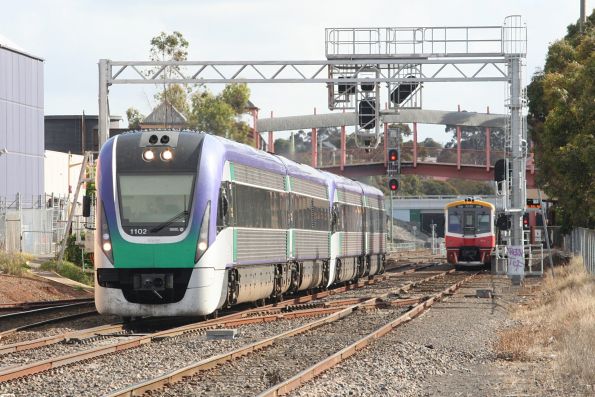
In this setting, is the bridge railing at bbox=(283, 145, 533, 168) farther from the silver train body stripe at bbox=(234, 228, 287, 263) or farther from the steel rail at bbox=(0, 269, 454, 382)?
the steel rail at bbox=(0, 269, 454, 382)

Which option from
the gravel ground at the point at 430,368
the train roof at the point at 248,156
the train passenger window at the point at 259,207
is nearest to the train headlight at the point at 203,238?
the train roof at the point at 248,156

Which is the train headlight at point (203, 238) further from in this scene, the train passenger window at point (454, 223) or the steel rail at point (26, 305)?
the train passenger window at point (454, 223)

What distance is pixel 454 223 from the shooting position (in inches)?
2008

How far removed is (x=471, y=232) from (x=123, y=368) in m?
37.9

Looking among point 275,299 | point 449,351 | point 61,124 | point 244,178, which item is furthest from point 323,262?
point 61,124

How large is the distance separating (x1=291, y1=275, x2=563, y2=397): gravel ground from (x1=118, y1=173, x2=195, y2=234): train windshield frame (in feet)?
12.7

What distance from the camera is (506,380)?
514 inches

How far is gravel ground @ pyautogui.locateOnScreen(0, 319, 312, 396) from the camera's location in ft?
39.7

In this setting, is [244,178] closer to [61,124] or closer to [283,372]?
[283,372]

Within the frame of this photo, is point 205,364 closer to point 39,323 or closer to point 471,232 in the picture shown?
point 39,323

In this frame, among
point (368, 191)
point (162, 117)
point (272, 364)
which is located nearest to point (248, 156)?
point (272, 364)

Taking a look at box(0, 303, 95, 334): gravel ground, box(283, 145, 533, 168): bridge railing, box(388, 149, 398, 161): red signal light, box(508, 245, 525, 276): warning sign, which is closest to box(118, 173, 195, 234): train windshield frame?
box(0, 303, 95, 334): gravel ground

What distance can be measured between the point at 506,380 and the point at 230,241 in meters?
8.35

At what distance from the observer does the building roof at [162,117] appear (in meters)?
76.0
